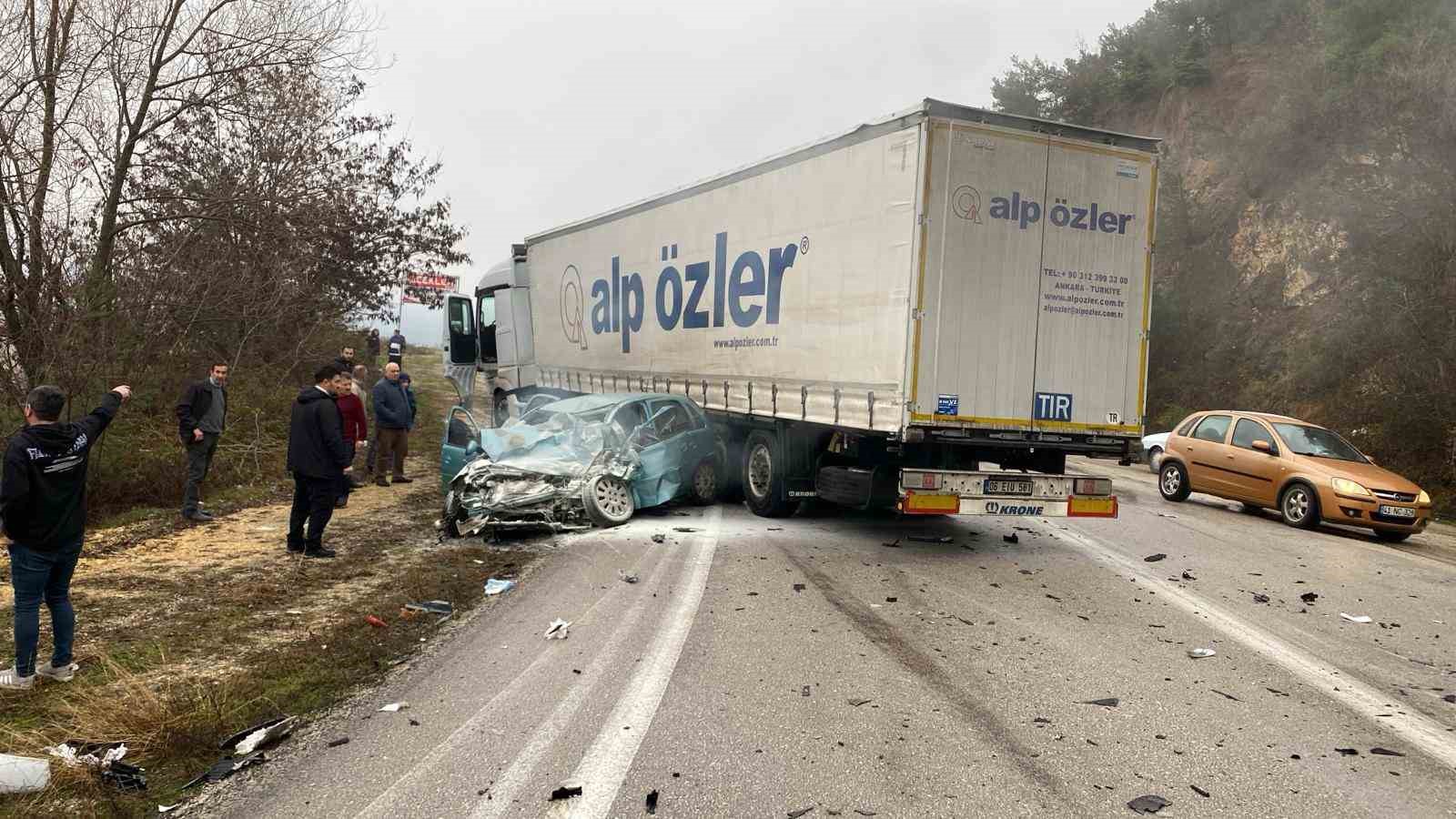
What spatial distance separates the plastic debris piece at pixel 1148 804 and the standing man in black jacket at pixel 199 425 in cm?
921

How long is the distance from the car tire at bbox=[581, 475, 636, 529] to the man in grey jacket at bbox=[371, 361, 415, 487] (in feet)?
12.8

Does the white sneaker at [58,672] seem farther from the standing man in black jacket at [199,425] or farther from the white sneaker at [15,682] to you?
the standing man in black jacket at [199,425]

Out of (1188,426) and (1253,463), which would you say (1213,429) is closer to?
(1188,426)

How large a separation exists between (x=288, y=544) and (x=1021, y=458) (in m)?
6.87

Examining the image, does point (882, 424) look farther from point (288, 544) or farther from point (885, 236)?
point (288, 544)

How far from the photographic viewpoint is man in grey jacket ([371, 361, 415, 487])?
38.6 feet

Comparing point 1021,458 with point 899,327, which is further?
point 1021,458

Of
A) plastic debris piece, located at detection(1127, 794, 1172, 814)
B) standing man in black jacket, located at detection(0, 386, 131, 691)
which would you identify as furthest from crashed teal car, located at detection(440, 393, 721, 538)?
plastic debris piece, located at detection(1127, 794, 1172, 814)

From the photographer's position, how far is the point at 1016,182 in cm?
784

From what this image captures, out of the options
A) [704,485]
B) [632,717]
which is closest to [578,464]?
[704,485]

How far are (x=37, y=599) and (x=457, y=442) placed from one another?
5.58 meters

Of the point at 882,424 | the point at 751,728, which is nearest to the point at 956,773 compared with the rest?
the point at 751,728

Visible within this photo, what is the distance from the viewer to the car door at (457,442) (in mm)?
9859

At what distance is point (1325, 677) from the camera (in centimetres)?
505
